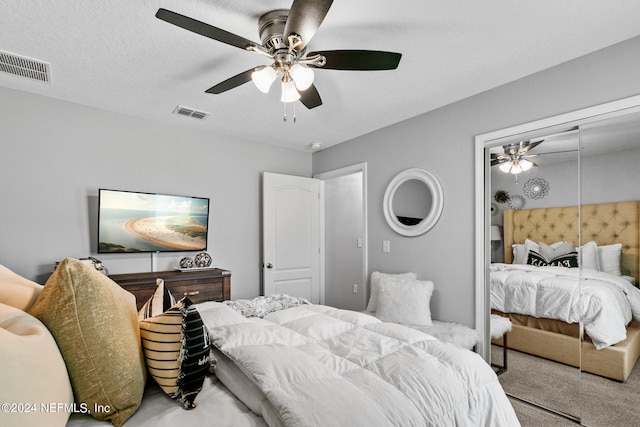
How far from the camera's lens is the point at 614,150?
6.88 feet

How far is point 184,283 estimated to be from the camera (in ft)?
10.4

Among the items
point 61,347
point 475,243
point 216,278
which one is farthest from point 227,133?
point 61,347

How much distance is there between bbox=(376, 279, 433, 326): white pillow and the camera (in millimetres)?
2881

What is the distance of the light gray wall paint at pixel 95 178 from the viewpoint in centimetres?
274

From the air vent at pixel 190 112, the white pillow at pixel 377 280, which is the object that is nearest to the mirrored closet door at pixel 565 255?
the white pillow at pixel 377 280

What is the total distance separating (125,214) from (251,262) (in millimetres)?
1528

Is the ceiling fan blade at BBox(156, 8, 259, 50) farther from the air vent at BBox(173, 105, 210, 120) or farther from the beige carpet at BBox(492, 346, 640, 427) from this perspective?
the beige carpet at BBox(492, 346, 640, 427)

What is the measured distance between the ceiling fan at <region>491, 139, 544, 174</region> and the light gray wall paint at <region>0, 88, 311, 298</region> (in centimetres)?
279

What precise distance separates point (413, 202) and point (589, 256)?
1.50 m

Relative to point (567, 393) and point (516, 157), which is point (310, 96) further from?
point (567, 393)

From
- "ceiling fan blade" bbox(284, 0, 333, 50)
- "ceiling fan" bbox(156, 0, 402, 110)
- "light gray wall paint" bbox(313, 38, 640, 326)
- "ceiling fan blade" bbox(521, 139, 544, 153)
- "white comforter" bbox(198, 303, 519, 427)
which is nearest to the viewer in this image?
"white comforter" bbox(198, 303, 519, 427)

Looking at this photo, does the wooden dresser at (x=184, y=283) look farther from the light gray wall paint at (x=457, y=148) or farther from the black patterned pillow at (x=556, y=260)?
the black patterned pillow at (x=556, y=260)

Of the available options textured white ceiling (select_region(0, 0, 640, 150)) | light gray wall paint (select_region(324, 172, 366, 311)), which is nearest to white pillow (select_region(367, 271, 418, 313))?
light gray wall paint (select_region(324, 172, 366, 311))

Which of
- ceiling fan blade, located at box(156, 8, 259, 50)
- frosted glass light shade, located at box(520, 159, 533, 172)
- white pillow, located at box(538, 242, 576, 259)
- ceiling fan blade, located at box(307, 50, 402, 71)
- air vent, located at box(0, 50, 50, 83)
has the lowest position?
white pillow, located at box(538, 242, 576, 259)
